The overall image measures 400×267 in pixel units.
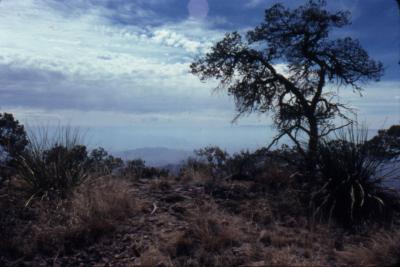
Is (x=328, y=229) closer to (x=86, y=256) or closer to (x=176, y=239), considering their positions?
(x=176, y=239)

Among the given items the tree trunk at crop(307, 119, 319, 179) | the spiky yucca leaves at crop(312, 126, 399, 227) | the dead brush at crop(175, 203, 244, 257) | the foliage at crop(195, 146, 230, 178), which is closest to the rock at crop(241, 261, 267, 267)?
the dead brush at crop(175, 203, 244, 257)

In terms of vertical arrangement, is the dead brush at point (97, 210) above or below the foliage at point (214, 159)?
below

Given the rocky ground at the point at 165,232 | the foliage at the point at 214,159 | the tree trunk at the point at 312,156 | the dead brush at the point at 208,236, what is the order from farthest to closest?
the foliage at the point at 214,159 < the tree trunk at the point at 312,156 < the dead brush at the point at 208,236 < the rocky ground at the point at 165,232

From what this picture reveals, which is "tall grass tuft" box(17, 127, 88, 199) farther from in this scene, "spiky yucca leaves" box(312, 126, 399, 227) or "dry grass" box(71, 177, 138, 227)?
"spiky yucca leaves" box(312, 126, 399, 227)

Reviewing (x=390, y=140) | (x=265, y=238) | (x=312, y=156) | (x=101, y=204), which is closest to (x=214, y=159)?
(x=312, y=156)

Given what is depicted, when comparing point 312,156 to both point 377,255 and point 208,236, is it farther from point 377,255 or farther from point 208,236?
point 208,236

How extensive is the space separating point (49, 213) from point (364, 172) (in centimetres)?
587

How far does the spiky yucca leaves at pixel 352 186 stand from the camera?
272 inches

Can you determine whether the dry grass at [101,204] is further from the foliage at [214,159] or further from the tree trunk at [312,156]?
the foliage at [214,159]

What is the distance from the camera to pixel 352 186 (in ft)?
23.3

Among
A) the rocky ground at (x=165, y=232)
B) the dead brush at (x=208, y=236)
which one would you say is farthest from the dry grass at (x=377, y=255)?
the dead brush at (x=208, y=236)

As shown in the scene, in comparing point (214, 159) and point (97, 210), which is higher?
point (214, 159)


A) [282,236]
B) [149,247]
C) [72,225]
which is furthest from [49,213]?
[282,236]

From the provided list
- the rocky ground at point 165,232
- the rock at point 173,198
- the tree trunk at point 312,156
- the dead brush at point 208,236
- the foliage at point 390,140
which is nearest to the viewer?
the rocky ground at point 165,232
